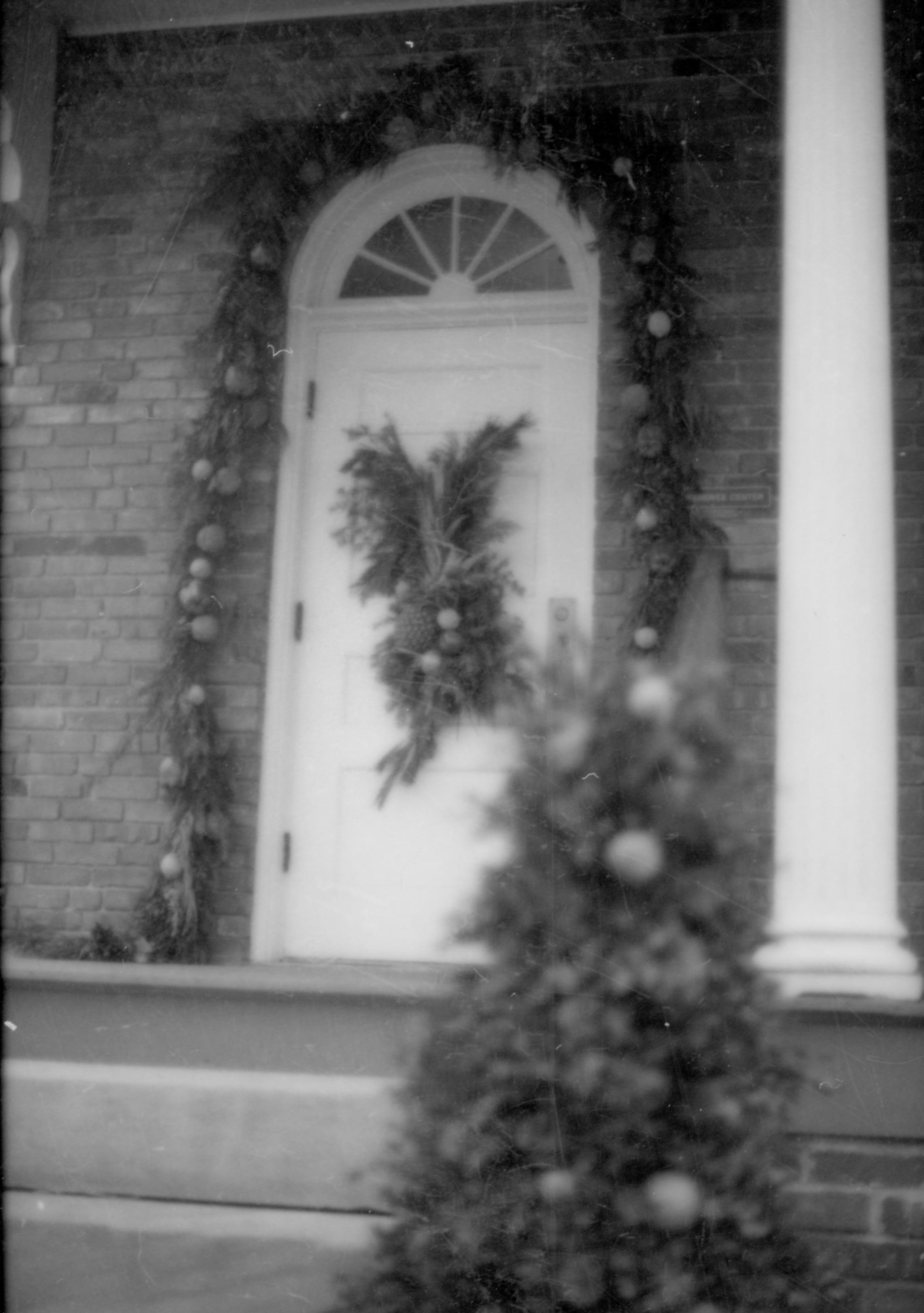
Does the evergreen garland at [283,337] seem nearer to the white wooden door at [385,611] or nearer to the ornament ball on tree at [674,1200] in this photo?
the white wooden door at [385,611]

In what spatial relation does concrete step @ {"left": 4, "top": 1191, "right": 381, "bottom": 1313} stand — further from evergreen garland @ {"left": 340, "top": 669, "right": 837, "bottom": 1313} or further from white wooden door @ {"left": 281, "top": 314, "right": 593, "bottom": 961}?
white wooden door @ {"left": 281, "top": 314, "right": 593, "bottom": 961}

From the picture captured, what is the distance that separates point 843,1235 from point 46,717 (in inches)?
113

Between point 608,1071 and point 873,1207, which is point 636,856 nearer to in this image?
point 608,1071

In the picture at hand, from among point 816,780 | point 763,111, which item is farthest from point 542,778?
point 763,111

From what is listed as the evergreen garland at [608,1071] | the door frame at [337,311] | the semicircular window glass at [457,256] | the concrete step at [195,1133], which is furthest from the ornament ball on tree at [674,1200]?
the semicircular window glass at [457,256]

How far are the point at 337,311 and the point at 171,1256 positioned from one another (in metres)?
2.93

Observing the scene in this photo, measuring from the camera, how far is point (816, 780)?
2436 millimetres

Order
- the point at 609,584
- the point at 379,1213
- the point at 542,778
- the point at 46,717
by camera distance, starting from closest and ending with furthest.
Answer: the point at 542,778
the point at 379,1213
the point at 609,584
the point at 46,717

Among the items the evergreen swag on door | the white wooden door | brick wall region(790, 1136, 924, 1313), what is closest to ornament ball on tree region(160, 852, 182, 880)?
the white wooden door

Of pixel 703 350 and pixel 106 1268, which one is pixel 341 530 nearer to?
pixel 703 350

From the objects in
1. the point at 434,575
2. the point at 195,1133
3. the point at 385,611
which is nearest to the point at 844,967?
the point at 195,1133

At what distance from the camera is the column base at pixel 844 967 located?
2.39 m

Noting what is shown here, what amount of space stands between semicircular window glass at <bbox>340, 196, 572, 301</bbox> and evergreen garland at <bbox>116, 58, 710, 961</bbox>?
8.4 inches

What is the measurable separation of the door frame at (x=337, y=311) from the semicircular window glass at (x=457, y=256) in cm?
4
